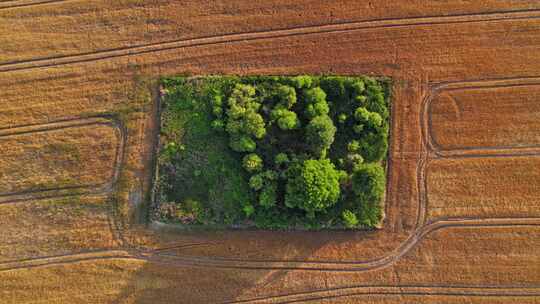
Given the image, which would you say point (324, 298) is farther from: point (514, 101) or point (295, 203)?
point (514, 101)

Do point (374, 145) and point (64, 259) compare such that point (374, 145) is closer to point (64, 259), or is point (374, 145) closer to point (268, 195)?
point (268, 195)

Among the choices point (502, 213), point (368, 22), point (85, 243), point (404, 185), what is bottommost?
point (85, 243)

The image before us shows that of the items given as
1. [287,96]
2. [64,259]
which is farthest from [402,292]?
[64,259]

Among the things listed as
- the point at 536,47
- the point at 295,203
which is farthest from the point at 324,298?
the point at 536,47

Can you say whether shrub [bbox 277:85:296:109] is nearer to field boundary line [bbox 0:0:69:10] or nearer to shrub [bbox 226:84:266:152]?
shrub [bbox 226:84:266:152]

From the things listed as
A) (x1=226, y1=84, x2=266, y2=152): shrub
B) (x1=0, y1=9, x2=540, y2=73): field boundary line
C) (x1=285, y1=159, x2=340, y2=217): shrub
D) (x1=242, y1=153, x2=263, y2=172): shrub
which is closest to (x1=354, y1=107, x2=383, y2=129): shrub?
(x1=285, y1=159, x2=340, y2=217): shrub

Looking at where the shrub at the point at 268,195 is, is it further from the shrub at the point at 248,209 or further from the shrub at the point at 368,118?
the shrub at the point at 368,118

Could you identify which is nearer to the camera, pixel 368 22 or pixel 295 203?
pixel 295 203
